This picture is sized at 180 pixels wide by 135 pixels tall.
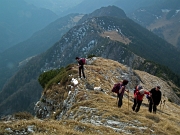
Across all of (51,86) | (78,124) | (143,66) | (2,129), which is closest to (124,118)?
(78,124)

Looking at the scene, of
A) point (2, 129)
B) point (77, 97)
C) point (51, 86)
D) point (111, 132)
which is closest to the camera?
point (2, 129)

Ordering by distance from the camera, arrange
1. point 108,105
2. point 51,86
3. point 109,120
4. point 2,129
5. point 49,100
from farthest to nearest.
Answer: point 51,86, point 49,100, point 108,105, point 109,120, point 2,129

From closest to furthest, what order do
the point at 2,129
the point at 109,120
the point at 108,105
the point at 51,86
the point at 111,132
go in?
the point at 2,129, the point at 111,132, the point at 109,120, the point at 108,105, the point at 51,86

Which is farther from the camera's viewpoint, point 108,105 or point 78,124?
point 108,105

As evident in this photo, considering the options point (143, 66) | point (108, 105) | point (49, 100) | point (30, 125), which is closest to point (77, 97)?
point (108, 105)

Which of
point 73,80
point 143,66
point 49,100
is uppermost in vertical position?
point 143,66

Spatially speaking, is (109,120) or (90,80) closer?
(109,120)

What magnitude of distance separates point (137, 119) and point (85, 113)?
4.40m

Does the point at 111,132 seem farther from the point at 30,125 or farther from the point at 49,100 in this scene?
the point at 49,100

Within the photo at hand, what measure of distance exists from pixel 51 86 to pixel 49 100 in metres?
4.60

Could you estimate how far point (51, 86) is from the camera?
3400 centimetres

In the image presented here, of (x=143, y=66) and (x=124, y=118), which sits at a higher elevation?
(x=143, y=66)

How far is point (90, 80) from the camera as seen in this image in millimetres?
30328

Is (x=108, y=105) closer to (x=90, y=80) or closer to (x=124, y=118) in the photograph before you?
(x=124, y=118)
